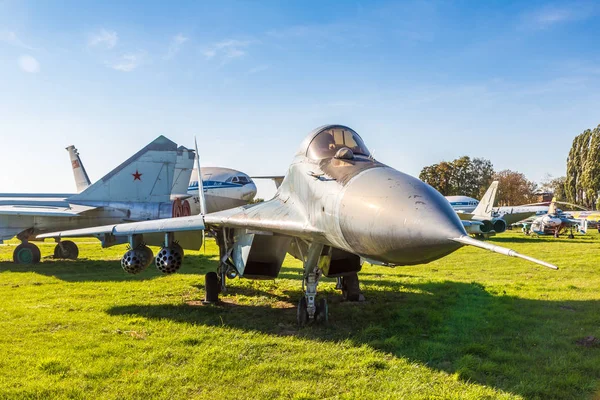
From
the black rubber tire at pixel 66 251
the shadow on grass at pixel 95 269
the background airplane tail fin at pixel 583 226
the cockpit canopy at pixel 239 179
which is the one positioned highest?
the cockpit canopy at pixel 239 179

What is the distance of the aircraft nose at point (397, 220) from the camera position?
3.63m

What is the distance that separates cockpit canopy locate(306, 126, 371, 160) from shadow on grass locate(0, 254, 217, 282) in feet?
24.0

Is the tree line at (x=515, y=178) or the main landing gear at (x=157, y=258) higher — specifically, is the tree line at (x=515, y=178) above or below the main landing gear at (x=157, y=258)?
above

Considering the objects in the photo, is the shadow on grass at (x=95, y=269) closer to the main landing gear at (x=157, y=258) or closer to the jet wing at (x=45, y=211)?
the jet wing at (x=45, y=211)

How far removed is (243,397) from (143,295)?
235 inches

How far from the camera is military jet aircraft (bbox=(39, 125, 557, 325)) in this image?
3800mm

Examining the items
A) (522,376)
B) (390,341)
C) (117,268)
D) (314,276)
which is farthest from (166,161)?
(522,376)

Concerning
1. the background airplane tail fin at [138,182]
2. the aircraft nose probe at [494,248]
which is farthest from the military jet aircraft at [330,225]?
the background airplane tail fin at [138,182]

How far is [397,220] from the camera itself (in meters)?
3.92

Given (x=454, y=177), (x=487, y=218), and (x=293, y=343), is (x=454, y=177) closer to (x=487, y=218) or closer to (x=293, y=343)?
(x=487, y=218)

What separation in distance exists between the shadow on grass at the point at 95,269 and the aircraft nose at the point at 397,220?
8.86 metres

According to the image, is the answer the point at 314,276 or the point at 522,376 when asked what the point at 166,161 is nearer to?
the point at 314,276

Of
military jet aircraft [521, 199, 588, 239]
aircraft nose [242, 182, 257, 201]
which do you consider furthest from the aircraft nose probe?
military jet aircraft [521, 199, 588, 239]

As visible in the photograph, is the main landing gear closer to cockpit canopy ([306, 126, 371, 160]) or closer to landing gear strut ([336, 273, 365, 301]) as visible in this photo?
cockpit canopy ([306, 126, 371, 160])
